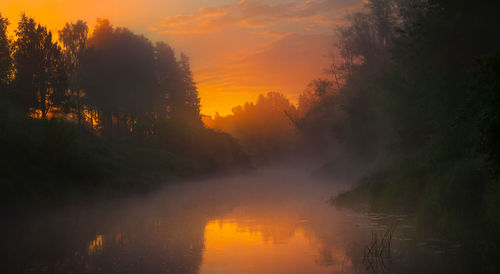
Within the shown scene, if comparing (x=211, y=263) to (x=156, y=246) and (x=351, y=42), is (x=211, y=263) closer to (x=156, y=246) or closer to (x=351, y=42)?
(x=156, y=246)

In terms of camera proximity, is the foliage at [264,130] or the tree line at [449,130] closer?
the tree line at [449,130]

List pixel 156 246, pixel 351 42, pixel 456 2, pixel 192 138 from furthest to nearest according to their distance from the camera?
pixel 192 138 < pixel 351 42 < pixel 456 2 < pixel 156 246

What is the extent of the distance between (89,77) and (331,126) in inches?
1439

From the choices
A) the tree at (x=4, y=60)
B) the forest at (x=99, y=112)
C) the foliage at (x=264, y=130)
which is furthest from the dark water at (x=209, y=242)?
the foliage at (x=264, y=130)

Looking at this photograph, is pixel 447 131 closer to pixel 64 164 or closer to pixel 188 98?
pixel 64 164

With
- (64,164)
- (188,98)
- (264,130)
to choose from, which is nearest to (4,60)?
(64,164)

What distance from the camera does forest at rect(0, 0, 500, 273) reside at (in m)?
17.5

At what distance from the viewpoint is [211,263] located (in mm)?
15953

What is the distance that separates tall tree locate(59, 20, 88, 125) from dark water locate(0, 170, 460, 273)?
42.9 metres

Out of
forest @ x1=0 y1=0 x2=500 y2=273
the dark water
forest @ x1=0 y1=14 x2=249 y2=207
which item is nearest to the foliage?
forest @ x1=0 y1=0 x2=500 y2=273

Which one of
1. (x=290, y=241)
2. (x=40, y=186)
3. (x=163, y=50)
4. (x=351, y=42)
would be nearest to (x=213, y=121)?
(x=163, y=50)

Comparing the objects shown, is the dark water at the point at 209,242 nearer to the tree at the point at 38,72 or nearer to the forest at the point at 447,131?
the forest at the point at 447,131

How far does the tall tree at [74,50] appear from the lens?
7195 centimetres

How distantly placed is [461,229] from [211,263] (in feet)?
29.1
